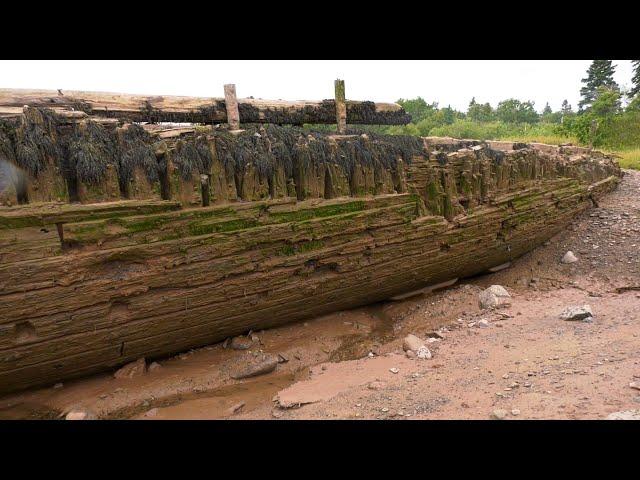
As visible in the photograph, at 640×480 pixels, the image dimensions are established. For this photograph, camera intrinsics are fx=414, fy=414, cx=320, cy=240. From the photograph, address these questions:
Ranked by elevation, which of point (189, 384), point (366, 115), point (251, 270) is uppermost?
point (366, 115)

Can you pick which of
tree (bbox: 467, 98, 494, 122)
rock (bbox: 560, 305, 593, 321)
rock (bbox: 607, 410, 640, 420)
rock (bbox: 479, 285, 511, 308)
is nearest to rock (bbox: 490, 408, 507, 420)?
rock (bbox: 607, 410, 640, 420)

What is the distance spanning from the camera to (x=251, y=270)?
549 centimetres

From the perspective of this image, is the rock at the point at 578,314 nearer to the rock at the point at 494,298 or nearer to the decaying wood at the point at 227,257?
the rock at the point at 494,298

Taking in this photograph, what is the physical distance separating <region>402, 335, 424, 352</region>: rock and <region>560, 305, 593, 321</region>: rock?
83.9 inches

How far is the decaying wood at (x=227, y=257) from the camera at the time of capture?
4.35 metres

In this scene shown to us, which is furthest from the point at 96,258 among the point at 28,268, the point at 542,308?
the point at 542,308

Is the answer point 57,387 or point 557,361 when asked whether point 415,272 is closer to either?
point 557,361

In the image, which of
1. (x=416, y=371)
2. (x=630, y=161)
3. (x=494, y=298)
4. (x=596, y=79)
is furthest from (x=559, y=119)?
(x=416, y=371)

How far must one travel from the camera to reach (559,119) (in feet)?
142

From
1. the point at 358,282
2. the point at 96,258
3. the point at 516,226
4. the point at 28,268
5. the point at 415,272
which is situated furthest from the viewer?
the point at 516,226

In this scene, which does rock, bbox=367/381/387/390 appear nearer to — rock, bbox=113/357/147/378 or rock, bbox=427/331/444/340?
rock, bbox=427/331/444/340

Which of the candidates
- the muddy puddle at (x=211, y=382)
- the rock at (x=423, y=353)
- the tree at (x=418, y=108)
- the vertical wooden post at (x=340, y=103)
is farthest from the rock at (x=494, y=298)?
the tree at (x=418, y=108)

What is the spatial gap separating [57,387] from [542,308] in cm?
689

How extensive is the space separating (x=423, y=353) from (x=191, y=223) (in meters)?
3.38
